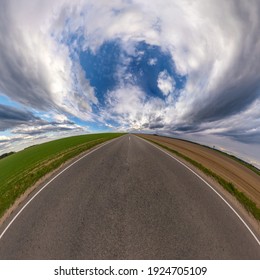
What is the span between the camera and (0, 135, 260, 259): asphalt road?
188 inches

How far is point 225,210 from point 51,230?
7444 millimetres

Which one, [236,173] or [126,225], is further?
[236,173]

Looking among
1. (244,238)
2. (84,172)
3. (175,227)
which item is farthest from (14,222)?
(244,238)

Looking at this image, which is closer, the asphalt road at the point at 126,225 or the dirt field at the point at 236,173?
the asphalt road at the point at 126,225

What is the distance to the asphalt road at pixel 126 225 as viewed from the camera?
4785 millimetres

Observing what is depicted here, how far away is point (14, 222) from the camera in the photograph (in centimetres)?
611

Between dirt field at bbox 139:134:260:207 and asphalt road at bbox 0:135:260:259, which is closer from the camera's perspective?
asphalt road at bbox 0:135:260:259

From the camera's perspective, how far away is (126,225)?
5.75 meters

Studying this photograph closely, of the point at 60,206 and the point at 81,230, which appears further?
the point at 60,206

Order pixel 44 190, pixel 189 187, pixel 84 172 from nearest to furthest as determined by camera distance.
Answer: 1. pixel 44 190
2. pixel 189 187
3. pixel 84 172

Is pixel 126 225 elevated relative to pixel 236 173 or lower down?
lower down

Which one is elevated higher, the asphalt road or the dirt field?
the dirt field

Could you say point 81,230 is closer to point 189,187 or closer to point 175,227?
point 175,227
